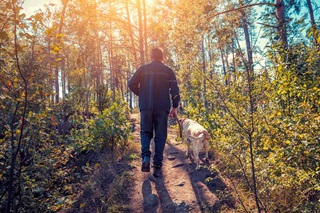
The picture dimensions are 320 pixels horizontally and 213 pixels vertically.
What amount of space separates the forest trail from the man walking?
304 millimetres

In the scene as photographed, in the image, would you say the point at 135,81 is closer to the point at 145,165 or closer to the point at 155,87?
the point at 155,87

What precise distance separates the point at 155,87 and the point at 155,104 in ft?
1.03

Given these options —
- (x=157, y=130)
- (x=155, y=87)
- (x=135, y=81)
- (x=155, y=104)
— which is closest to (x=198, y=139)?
(x=157, y=130)

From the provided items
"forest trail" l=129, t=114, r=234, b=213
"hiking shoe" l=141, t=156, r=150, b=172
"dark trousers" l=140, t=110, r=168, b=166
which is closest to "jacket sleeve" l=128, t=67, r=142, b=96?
"dark trousers" l=140, t=110, r=168, b=166

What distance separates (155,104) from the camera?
4332 mm

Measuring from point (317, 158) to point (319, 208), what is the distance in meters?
0.44

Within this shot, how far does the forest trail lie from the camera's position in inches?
131

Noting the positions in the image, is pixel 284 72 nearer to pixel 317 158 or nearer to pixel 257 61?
pixel 257 61

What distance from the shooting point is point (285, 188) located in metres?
2.94

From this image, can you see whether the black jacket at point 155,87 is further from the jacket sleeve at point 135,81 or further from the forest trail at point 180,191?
the forest trail at point 180,191

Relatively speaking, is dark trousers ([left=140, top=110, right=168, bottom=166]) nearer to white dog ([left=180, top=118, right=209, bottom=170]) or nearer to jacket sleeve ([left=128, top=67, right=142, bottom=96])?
jacket sleeve ([left=128, top=67, right=142, bottom=96])

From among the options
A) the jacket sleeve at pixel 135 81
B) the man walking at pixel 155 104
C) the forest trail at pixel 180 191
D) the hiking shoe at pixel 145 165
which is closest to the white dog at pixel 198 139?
the forest trail at pixel 180 191

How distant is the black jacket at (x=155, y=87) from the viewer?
4.34 m

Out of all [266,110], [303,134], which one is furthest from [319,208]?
[266,110]
